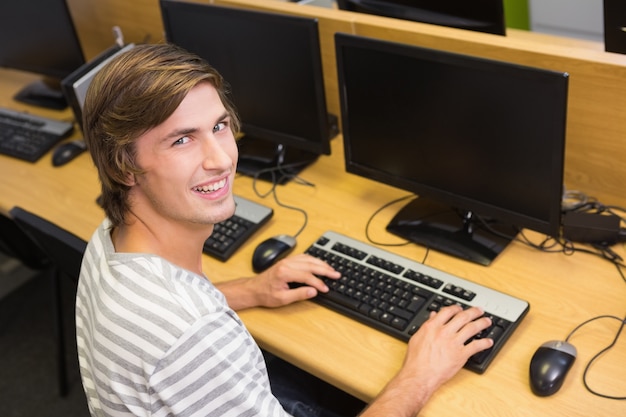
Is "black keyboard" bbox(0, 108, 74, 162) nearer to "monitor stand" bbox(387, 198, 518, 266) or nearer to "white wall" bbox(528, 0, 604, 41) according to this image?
"monitor stand" bbox(387, 198, 518, 266)

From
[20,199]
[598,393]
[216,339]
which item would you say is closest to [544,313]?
[598,393]

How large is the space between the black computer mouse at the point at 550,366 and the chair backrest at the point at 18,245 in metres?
1.51

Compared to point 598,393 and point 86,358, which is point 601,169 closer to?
point 598,393

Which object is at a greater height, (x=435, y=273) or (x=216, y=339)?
(x=216, y=339)

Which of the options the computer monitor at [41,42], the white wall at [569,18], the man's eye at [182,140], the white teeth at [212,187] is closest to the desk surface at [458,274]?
the white teeth at [212,187]

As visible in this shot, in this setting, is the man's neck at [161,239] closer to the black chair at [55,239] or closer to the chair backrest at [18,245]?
the black chair at [55,239]

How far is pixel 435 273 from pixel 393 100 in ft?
1.24

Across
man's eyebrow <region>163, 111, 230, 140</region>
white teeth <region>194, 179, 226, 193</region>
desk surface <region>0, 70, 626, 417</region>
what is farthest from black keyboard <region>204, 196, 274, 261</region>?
man's eyebrow <region>163, 111, 230, 140</region>

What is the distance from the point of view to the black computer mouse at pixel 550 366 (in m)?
1.18

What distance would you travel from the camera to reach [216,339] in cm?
106

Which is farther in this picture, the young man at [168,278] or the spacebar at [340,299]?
the spacebar at [340,299]

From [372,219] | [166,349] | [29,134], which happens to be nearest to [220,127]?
[166,349]

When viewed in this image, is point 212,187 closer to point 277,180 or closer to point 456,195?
point 456,195

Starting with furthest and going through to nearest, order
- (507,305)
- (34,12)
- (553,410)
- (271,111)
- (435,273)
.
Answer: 1. (34,12)
2. (271,111)
3. (435,273)
4. (507,305)
5. (553,410)
